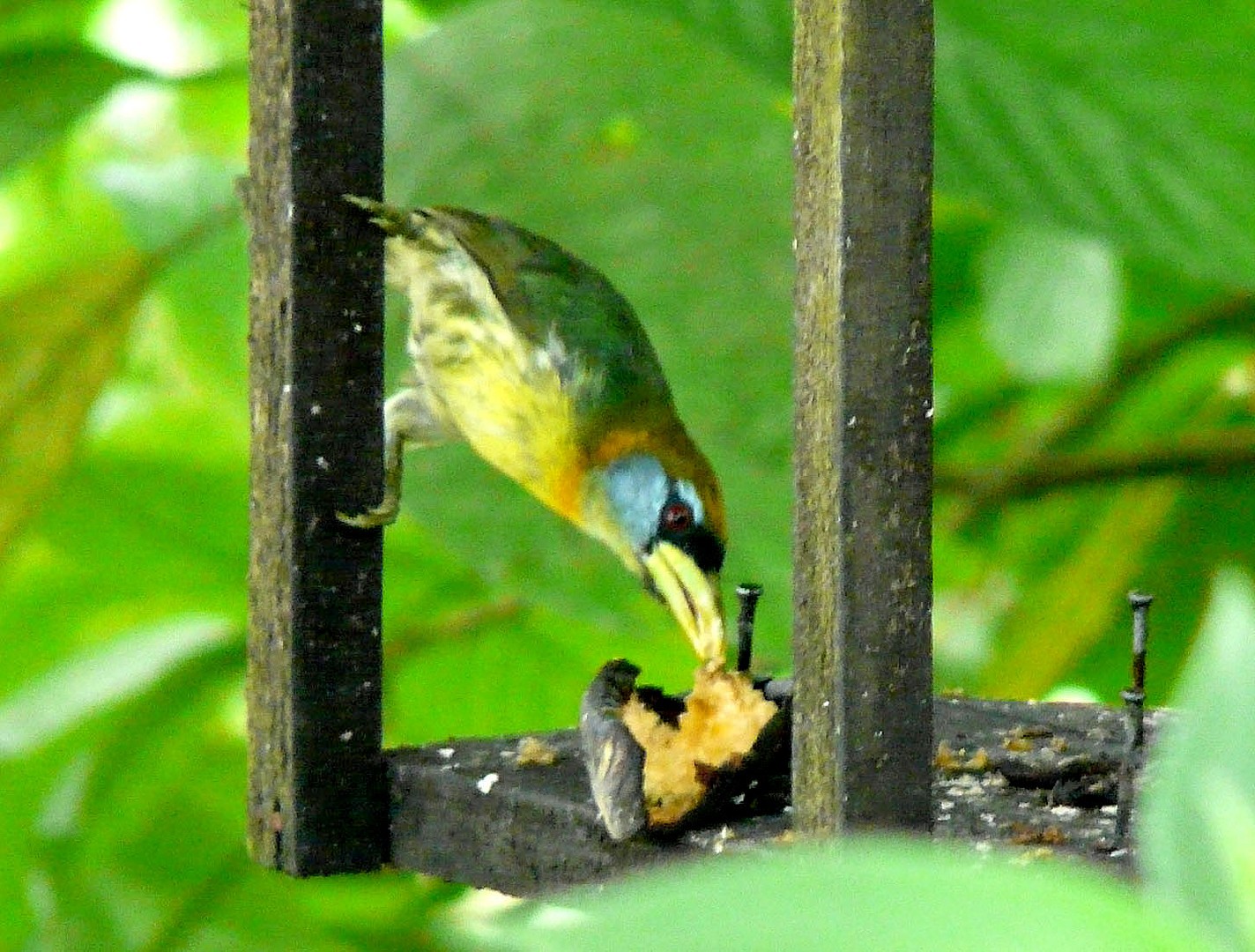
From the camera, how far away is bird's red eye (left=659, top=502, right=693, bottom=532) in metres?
2.36

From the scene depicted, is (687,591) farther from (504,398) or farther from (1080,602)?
(1080,602)

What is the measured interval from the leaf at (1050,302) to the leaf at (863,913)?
2389 millimetres

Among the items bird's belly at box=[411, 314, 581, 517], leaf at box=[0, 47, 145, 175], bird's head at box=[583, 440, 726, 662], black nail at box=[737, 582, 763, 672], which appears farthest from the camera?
leaf at box=[0, 47, 145, 175]

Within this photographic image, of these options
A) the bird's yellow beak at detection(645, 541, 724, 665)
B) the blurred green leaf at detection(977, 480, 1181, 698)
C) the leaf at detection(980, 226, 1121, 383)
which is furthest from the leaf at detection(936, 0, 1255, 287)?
the blurred green leaf at detection(977, 480, 1181, 698)

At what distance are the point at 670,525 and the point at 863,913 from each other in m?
1.90

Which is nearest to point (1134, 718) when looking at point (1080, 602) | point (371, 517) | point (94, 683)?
point (371, 517)

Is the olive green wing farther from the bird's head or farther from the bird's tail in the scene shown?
the bird's tail

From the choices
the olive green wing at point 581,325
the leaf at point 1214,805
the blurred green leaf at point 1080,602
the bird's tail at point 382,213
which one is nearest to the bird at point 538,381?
the olive green wing at point 581,325

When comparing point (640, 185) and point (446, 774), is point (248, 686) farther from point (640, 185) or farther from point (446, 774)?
point (640, 185)

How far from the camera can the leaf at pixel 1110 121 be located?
96.7 inches

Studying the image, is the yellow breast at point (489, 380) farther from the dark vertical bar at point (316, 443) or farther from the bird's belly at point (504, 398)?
the dark vertical bar at point (316, 443)

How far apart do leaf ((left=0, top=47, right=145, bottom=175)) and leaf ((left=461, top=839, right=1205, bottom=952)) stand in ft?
7.86

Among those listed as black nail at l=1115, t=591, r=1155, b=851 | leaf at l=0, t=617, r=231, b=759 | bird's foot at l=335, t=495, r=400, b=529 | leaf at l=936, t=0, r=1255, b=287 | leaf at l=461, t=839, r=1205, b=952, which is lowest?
leaf at l=0, t=617, r=231, b=759

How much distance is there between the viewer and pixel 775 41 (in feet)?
8.12
